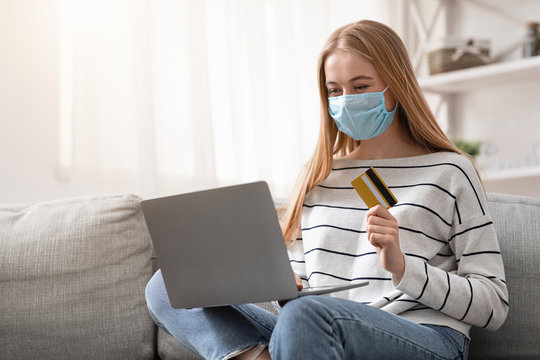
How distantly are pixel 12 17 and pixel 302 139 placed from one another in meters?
1.21

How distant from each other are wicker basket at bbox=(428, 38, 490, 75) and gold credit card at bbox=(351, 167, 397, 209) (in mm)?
1797

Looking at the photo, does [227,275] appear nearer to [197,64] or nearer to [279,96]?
[197,64]

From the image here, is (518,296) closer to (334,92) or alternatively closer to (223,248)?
(334,92)

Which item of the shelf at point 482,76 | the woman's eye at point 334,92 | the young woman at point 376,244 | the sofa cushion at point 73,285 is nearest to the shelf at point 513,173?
the shelf at point 482,76

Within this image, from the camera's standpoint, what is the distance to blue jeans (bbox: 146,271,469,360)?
0.95m

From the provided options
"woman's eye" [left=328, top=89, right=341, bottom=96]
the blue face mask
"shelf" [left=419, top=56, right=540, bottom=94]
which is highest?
"shelf" [left=419, top=56, right=540, bottom=94]

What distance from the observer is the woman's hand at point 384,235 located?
1101 mm

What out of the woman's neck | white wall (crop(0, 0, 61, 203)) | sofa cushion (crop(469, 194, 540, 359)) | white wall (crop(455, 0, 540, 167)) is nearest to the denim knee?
the woman's neck

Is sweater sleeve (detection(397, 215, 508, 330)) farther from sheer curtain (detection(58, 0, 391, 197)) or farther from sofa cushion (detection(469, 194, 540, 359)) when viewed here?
sheer curtain (detection(58, 0, 391, 197))

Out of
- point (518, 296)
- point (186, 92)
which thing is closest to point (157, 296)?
point (518, 296)

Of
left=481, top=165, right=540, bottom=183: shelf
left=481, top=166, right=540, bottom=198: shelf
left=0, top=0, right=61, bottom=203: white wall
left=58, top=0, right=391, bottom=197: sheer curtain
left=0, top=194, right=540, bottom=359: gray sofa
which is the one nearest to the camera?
left=0, top=194, right=540, bottom=359: gray sofa

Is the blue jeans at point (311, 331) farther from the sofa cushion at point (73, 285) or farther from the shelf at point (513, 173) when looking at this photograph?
the shelf at point (513, 173)

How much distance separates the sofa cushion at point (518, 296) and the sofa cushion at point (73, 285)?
2.49 feet

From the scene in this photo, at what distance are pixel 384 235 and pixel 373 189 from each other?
0.26ft
